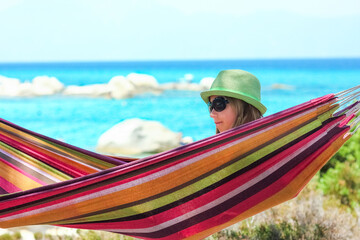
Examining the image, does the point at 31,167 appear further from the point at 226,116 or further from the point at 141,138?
the point at 141,138

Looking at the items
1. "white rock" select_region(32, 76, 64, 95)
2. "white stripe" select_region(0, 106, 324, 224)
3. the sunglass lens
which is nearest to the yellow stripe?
"white stripe" select_region(0, 106, 324, 224)

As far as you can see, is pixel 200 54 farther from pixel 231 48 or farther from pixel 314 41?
pixel 314 41

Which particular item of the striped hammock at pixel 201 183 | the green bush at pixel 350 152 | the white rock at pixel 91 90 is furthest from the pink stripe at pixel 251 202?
the white rock at pixel 91 90

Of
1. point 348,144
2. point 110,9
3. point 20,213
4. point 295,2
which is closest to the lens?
point 20,213

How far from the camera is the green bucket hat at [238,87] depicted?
7.20 ft

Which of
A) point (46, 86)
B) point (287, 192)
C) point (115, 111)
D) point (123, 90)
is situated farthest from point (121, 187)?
point (46, 86)

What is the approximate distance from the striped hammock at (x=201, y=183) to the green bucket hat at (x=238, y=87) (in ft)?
0.89

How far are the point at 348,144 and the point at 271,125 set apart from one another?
7.85 feet

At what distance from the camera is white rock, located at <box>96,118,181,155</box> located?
434 inches

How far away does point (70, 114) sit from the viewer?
19.8m

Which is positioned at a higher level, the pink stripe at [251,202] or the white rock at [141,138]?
the white rock at [141,138]

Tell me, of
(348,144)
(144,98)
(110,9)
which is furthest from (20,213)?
(110,9)

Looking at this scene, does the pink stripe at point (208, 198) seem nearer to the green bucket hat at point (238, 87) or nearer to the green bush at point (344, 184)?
the green bucket hat at point (238, 87)

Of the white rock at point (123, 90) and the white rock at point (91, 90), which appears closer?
the white rock at point (123, 90)
